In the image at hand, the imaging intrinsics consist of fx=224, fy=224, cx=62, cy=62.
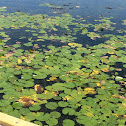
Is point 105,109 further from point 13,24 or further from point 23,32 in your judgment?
point 13,24

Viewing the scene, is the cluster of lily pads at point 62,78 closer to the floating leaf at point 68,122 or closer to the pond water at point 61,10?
Answer: the floating leaf at point 68,122

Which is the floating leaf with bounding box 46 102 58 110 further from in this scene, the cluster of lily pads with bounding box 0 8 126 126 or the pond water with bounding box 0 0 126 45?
the pond water with bounding box 0 0 126 45

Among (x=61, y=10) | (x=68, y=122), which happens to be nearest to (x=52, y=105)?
(x=68, y=122)

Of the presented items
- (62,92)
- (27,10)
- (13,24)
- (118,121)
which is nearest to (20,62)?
(62,92)

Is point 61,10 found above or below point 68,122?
above

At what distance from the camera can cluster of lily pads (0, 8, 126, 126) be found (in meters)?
2.32

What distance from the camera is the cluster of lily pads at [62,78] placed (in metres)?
2.32

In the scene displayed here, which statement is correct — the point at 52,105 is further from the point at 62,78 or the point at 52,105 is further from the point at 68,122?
the point at 62,78

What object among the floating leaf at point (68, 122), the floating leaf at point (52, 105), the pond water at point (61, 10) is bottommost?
the floating leaf at point (68, 122)

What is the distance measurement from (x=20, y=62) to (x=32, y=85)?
2.29ft

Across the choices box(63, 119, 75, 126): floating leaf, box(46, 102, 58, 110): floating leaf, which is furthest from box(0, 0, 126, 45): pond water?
box(63, 119, 75, 126): floating leaf

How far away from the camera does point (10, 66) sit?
3.22 m

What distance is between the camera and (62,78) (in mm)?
2973

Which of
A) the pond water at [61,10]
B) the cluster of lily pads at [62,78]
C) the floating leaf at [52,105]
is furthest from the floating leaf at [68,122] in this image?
the pond water at [61,10]
